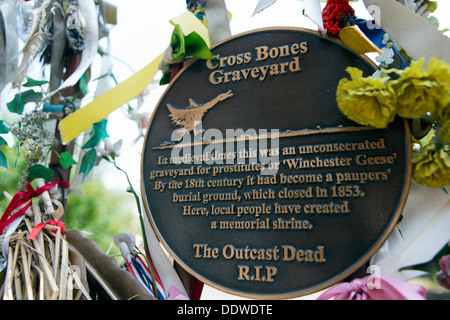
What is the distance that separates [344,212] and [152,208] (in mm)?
996

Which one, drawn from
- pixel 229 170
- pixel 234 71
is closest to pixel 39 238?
pixel 229 170

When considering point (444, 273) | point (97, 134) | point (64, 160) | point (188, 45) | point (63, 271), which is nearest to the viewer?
point (444, 273)

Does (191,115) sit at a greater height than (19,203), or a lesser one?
greater

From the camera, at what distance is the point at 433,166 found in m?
1.18

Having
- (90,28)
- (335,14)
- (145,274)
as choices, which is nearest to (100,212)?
(90,28)

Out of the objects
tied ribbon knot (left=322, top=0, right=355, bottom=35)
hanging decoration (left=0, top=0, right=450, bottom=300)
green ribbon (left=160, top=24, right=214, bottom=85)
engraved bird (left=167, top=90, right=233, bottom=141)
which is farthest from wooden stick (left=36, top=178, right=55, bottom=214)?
tied ribbon knot (left=322, top=0, right=355, bottom=35)

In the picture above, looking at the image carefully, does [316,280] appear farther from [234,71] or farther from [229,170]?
[234,71]

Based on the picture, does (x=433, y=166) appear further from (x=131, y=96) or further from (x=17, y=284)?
(x=17, y=284)

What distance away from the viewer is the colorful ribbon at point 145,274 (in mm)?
1672

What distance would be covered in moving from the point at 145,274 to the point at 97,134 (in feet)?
3.40

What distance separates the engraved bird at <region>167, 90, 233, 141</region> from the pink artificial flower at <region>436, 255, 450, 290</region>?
121 centimetres

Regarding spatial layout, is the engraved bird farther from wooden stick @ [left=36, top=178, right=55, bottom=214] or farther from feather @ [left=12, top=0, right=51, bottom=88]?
feather @ [left=12, top=0, right=51, bottom=88]

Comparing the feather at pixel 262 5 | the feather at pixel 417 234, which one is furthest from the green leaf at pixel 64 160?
the feather at pixel 417 234

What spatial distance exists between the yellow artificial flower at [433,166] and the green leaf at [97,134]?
188 cm
